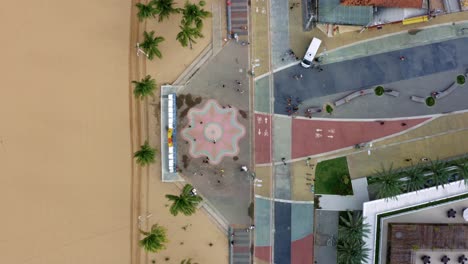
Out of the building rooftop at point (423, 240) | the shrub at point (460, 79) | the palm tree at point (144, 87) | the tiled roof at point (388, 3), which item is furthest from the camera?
the shrub at point (460, 79)

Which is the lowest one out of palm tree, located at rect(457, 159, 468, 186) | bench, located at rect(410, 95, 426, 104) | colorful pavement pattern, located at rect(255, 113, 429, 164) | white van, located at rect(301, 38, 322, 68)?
palm tree, located at rect(457, 159, 468, 186)

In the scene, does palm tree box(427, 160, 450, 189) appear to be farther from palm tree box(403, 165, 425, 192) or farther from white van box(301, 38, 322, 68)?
white van box(301, 38, 322, 68)

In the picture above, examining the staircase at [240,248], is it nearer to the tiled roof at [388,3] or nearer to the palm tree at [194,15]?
the palm tree at [194,15]

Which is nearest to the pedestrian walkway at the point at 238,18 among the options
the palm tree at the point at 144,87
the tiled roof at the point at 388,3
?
the tiled roof at the point at 388,3

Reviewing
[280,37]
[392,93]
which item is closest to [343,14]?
[280,37]
